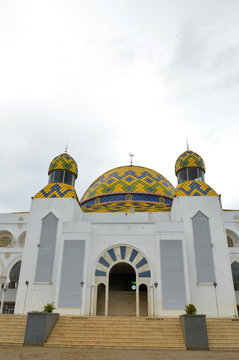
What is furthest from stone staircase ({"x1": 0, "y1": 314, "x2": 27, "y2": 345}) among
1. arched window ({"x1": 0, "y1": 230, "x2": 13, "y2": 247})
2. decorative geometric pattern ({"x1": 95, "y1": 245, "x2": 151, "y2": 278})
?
arched window ({"x1": 0, "y1": 230, "x2": 13, "y2": 247})

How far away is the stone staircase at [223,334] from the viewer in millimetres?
9219

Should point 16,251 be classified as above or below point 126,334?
above

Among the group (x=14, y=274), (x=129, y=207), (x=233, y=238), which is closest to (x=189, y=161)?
(x=129, y=207)

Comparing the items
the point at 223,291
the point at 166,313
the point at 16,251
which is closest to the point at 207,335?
the point at 166,313

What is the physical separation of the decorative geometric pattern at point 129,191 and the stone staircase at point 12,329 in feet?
33.9

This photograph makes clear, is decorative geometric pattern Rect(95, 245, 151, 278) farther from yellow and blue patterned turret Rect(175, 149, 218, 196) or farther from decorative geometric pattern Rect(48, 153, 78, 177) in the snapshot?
decorative geometric pattern Rect(48, 153, 78, 177)

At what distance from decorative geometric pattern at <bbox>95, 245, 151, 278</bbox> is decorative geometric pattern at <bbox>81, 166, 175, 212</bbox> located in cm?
554

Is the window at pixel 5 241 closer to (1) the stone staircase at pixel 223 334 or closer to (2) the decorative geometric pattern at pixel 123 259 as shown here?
(2) the decorative geometric pattern at pixel 123 259

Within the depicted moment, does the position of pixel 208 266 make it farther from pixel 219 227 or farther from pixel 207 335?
pixel 207 335

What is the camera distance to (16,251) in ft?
64.1

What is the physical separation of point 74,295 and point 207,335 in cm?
704

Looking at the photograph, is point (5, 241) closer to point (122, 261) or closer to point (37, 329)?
point (122, 261)

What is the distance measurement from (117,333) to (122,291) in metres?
6.98

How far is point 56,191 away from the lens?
18.3m
